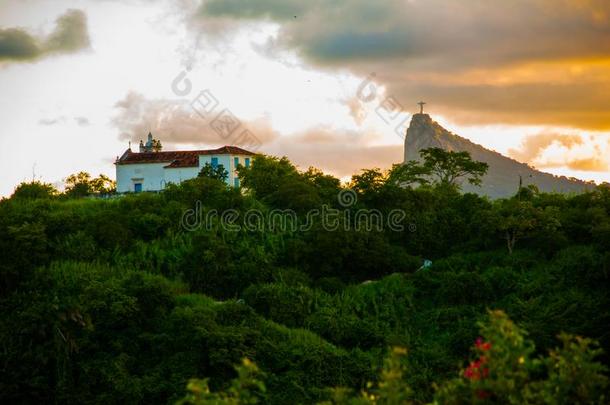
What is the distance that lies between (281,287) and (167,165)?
3170 centimetres

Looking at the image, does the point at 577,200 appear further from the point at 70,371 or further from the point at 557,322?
the point at 70,371

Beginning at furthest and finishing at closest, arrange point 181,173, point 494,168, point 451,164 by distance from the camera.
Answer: point 494,168, point 181,173, point 451,164

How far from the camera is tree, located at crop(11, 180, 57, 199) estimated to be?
2539 cm

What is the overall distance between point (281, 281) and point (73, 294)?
5960mm

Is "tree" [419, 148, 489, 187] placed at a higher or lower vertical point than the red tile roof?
lower

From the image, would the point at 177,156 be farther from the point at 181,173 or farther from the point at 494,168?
the point at 494,168

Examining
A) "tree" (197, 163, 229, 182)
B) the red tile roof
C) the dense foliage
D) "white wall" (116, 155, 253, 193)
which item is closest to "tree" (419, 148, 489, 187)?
the dense foliage

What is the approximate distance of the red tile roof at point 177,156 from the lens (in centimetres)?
4937

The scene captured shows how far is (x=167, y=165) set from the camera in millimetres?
49625

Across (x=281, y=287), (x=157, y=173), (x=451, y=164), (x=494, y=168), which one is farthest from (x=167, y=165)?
(x=494, y=168)

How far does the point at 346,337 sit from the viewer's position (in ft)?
59.7

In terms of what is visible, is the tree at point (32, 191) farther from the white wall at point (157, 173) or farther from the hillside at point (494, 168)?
the hillside at point (494, 168)

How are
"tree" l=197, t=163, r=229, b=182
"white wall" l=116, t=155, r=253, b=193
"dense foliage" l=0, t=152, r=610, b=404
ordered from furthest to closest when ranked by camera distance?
"white wall" l=116, t=155, r=253, b=193 < "tree" l=197, t=163, r=229, b=182 < "dense foliage" l=0, t=152, r=610, b=404

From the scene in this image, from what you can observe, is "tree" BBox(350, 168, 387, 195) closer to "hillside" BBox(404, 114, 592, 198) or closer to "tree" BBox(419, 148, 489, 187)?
"tree" BBox(419, 148, 489, 187)
